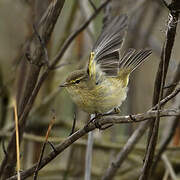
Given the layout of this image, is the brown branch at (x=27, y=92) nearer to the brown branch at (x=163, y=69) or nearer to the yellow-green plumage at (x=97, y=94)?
the yellow-green plumage at (x=97, y=94)

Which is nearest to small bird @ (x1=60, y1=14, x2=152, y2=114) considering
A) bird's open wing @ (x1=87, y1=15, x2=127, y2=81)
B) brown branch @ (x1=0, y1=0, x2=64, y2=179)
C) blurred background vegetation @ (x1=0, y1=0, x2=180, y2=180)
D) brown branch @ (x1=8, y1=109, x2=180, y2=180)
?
bird's open wing @ (x1=87, y1=15, x2=127, y2=81)

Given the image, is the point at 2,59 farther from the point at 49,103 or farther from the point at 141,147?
the point at 141,147

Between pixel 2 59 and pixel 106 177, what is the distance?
1.96m

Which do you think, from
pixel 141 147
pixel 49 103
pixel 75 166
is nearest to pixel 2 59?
pixel 49 103

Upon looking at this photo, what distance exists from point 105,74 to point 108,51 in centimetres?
17

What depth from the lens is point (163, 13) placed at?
14.7 feet

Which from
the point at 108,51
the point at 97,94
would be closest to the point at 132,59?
the point at 108,51

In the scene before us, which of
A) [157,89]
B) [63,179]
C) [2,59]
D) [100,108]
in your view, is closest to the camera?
[157,89]

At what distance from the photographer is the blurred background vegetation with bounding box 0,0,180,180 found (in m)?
3.58

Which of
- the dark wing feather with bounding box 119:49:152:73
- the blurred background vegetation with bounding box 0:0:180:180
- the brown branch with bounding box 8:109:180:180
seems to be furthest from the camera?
the blurred background vegetation with bounding box 0:0:180:180

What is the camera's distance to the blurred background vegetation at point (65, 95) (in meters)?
3.58

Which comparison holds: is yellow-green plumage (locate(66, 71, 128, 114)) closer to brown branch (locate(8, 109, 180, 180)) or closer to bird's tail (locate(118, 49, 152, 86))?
bird's tail (locate(118, 49, 152, 86))

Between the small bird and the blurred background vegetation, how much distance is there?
0.96 meters

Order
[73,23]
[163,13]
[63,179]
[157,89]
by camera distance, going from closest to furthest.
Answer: [157,89] < [63,179] < [73,23] < [163,13]
